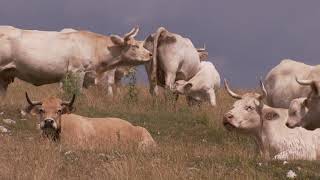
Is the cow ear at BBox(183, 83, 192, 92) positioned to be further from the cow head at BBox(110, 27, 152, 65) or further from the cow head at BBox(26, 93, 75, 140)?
the cow head at BBox(26, 93, 75, 140)

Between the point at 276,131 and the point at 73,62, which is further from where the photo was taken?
the point at 73,62

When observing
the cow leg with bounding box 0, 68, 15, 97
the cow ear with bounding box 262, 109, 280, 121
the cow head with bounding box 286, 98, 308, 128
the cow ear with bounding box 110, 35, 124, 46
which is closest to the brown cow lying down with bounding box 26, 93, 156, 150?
the cow ear with bounding box 262, 109, 280, 121

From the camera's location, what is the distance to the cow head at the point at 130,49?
1977cm

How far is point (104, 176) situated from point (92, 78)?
8826 mm

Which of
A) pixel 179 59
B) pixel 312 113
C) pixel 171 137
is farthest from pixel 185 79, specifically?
pixel 312 113

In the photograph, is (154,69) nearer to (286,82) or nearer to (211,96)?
(211,96)

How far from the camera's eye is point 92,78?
19.0 m

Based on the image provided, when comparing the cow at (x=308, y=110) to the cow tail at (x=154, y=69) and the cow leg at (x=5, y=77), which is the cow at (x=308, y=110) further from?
the cow tail at (x=154, y=69)

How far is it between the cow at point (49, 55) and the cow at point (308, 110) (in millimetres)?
6669

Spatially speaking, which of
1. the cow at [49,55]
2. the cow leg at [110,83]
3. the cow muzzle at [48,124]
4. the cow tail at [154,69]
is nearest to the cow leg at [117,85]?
the cow leg at [110,83]

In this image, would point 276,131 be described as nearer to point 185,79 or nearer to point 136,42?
point 136,42

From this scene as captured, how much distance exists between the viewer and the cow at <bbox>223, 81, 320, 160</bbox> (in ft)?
45.6

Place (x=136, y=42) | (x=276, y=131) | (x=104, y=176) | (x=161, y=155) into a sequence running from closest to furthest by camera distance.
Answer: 1. (x=104, y=176)
2. (x=161, y=155)
3. (x=276, y=131)
4. (x=136, y=42)

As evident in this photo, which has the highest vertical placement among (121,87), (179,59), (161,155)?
(161,155)
